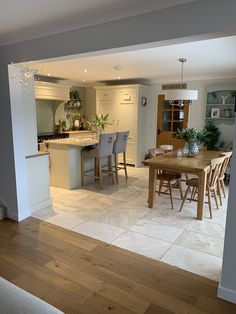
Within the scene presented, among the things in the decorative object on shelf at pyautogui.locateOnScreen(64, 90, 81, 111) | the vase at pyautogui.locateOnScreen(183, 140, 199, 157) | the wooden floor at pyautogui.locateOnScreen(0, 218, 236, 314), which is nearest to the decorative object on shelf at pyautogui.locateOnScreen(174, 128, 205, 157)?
the vase at pyautogui.locateOnScreen(183, 140, 199, 157)

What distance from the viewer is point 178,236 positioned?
291 centimetres

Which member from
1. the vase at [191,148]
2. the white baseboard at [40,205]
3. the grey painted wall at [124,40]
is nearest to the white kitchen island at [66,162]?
the white baseboard at [40,205]

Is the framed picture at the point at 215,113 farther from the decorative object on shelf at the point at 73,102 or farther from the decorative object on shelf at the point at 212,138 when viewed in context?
the decorative object on shelf at the point at 73,102

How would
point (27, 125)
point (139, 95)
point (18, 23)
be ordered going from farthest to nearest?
point (139, 95) → point (27, 125) → point (18, 23)

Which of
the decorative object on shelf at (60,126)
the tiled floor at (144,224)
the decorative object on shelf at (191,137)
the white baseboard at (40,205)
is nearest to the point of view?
the tiled floor at (144,224)

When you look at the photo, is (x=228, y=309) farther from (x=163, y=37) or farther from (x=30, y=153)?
(x=30, y=153)

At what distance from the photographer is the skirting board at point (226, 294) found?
1.90 meters

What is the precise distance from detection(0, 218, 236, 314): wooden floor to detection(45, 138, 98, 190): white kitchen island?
6.27ft

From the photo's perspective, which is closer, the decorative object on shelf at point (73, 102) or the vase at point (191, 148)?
the vase at point (191, 148)

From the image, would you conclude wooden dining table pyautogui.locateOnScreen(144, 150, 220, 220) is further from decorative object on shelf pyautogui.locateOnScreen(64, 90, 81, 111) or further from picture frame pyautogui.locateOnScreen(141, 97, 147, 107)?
decorative object on shelf pyautogui.locateOnScreen(64, 90, 81, 111)

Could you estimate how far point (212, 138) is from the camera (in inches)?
226

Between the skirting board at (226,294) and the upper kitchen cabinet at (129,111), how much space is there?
4.78 metres

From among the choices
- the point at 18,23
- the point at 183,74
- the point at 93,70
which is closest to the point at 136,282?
the point at 18,23

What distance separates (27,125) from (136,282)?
2.45 metres
